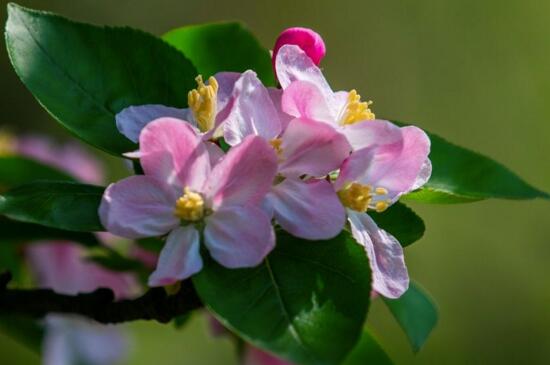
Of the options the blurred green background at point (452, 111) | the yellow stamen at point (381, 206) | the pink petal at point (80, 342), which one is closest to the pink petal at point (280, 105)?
the yellow stamen at point (381, 206)

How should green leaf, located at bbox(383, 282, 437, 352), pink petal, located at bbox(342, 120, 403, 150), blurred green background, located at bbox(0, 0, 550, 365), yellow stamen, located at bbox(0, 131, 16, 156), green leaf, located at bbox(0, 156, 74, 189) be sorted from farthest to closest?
blurred green background, located at bbox(0, 0, 550, 365), yellow stamen, located at bbox(0, 131, 16, 156), green leaf, located at bbox(0, 156, 74, 189), green leaf, located at bbox(383, 282, 437, 352), pink petal, located at bbox(342, 120, 403, 150)

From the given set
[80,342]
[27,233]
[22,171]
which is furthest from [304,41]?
[80,342]

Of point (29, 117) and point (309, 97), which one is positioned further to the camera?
point (29, 117)

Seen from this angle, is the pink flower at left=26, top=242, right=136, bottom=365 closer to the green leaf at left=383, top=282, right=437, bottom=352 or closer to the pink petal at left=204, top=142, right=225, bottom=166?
the green leaf at left=383, top=282, right=437, bottom=352

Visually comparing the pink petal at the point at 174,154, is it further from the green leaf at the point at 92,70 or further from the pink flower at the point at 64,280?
the pink flower at the point at 64,280

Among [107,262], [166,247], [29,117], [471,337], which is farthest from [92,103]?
[29,117]

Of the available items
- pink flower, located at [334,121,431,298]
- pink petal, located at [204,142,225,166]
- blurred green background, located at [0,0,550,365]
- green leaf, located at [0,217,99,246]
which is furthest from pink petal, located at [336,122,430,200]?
blurred green background, located at [0,0,550,365]

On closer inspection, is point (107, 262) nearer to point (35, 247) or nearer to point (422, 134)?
point (35, 247)
